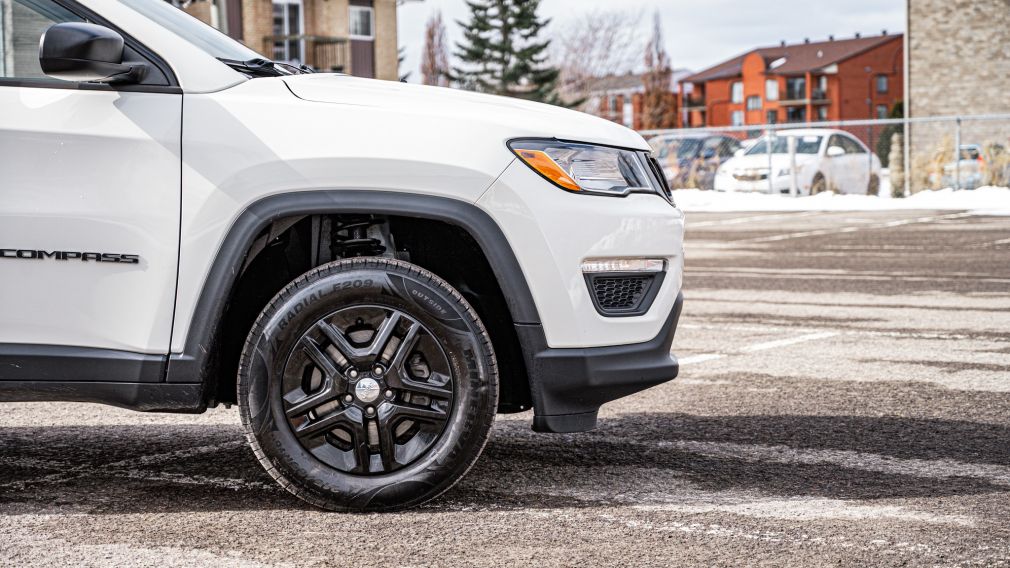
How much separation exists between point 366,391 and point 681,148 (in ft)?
87.6

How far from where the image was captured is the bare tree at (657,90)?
68.5 meters

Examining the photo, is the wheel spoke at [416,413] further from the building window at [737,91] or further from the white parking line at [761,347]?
the building window at [737,91]

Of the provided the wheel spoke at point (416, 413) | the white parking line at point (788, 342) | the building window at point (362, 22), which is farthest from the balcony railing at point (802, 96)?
the wheel spoke at point (416, 413)

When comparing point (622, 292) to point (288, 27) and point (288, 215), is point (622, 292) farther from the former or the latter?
point (288, 27)

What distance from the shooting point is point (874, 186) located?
87.6 feet

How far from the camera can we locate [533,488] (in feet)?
14.5

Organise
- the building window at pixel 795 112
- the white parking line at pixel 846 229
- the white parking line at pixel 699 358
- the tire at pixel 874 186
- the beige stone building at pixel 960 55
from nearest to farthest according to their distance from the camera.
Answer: the white parking line at pixel 699 358 < the white parking line at pixel 846 229 < the tire at pixel 874 186 < the beige stone building at pixel 960 55 < the building window at pixel 795 112

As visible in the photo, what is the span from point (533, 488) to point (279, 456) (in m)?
0.92

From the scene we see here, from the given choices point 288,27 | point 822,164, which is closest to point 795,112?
point 288,27

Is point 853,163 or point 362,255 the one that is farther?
point 853,163

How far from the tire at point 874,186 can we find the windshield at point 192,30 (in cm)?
2362

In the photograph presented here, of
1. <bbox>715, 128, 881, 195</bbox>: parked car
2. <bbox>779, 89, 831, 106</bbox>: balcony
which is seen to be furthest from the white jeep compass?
<bbox>779, 89, 831, 106</bbox>: balcony

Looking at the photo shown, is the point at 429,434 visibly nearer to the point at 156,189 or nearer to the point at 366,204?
the point at 366,204

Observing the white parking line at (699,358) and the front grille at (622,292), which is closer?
the front grille at (622,292)
